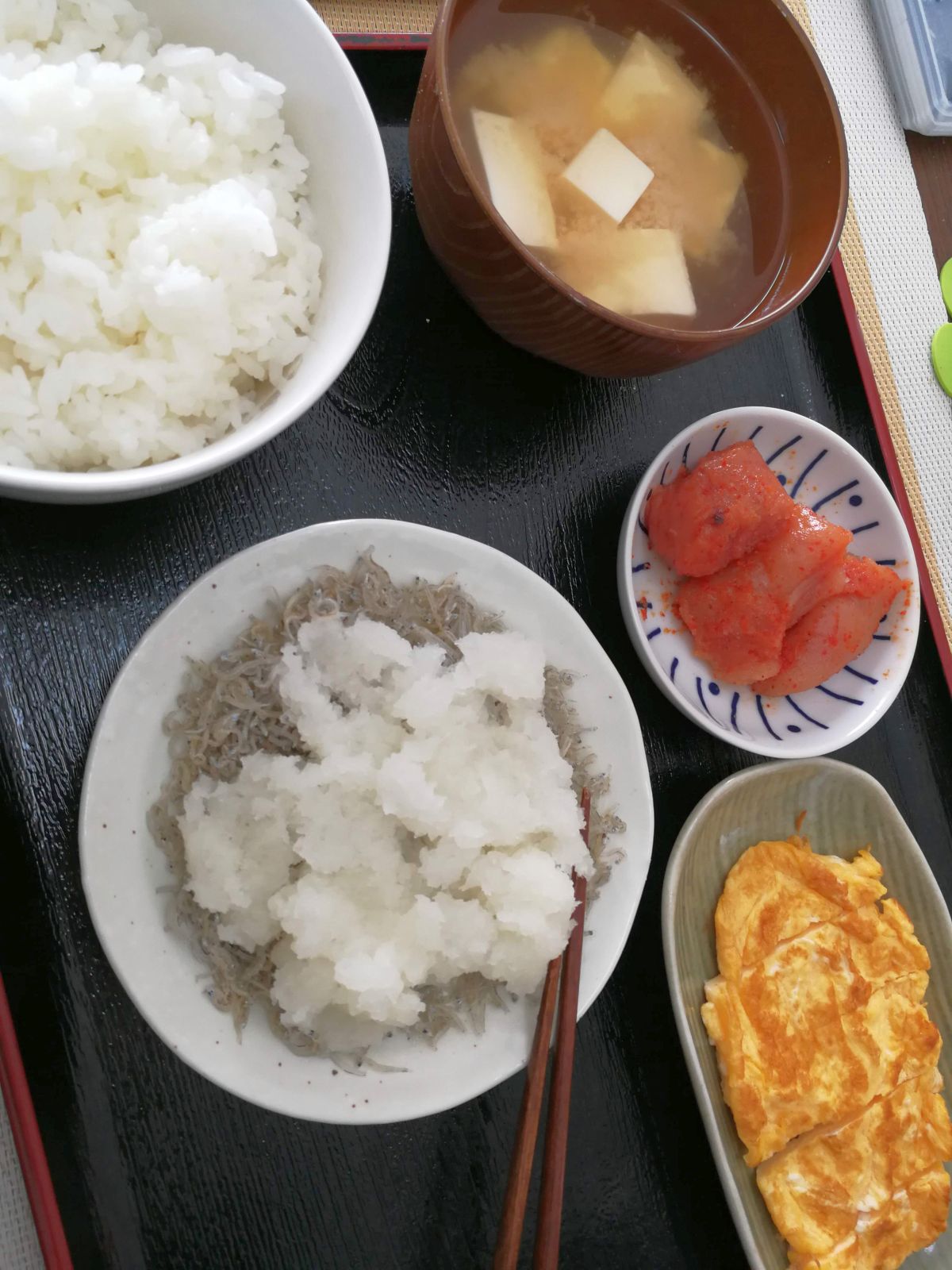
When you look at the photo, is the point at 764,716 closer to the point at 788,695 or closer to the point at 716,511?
the point at 788,695

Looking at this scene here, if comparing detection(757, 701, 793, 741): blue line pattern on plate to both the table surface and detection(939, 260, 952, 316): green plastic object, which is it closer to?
the table surface

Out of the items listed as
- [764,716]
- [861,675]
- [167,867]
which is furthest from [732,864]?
[167,867]

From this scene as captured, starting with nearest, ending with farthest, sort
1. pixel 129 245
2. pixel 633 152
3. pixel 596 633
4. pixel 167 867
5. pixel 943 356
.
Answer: pixel 129 245 → pixel 167 867 → pixel 633 152 → pixel 596 633 → pixel 943 356

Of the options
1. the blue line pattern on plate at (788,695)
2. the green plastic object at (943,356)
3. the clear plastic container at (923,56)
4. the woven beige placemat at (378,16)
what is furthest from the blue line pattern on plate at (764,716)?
the clear plastic container at (923,56)

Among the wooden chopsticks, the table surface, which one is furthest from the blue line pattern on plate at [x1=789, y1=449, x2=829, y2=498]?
the wooden chopsticks

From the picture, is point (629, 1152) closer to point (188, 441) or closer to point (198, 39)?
point (188, 441)

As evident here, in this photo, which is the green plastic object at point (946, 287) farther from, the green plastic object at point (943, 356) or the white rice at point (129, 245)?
the white rice at point (129, 245)

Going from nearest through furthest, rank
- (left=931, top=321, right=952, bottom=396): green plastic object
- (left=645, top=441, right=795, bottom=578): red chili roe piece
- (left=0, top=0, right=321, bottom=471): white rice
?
1. (left=0, top=0, right=321, bottom=471): white rice
2. (left=645, top=441, right=795, bottom=578): red chili roe piece
3. (left=931, top=321, right=952, bottom=396): green plastic object
